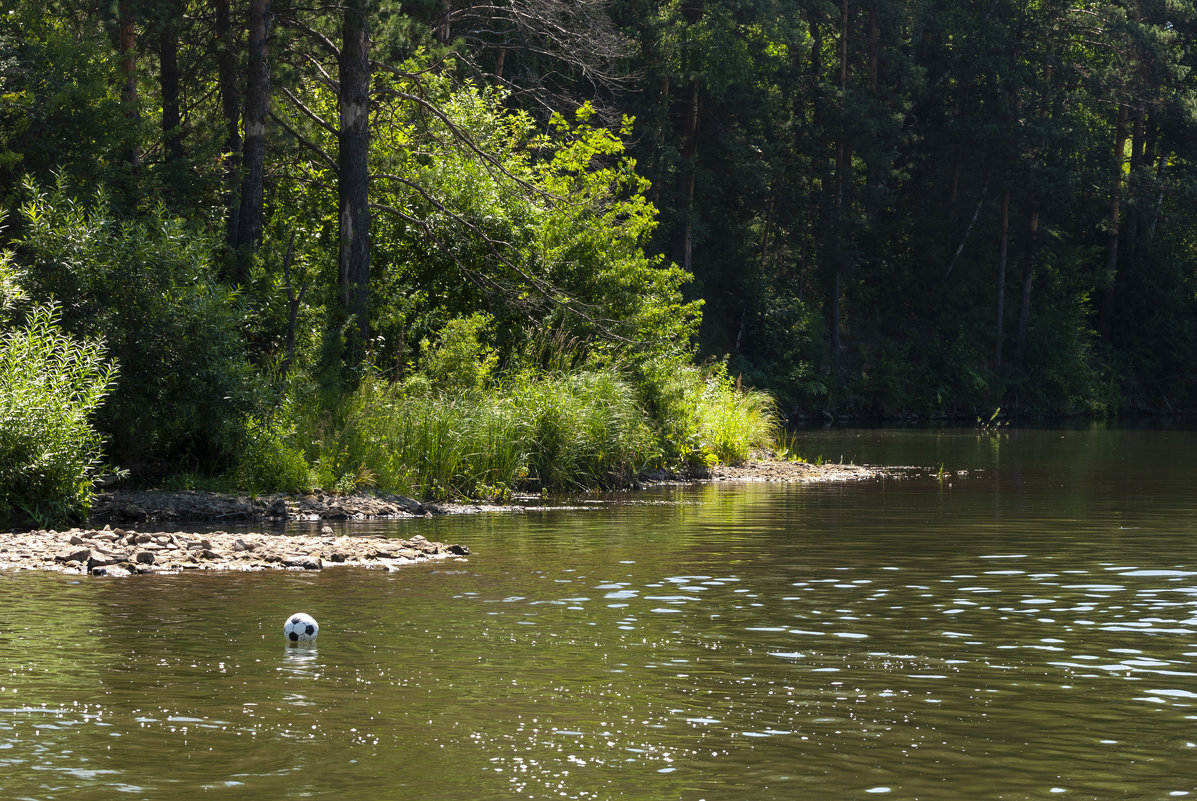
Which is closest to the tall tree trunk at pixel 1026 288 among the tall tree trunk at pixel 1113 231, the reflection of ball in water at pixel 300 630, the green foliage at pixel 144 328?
the tall tree trunk at pixel 1113 231

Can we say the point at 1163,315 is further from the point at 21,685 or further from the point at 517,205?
the point at 21,685

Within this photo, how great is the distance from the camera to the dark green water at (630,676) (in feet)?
24.6

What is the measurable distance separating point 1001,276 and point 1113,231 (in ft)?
22.4

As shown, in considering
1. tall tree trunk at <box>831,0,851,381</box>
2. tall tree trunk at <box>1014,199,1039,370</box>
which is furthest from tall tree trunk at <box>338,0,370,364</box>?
tall tree trunk at <box>1014,199,1039,370</box>

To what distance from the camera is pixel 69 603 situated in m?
12.5

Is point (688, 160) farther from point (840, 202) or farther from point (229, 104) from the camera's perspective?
point (229, 104)

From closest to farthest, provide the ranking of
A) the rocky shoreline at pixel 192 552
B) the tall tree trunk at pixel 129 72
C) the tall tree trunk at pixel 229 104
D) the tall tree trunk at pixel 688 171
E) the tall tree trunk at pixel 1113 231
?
the rocky shoreline at pixel 192 552 < the tall tree trunk at pixel 129 72 < the tall tree trunk at pixel 229 104 < the tall tree trunk at pixel 688 171 < the tall tree trunk at pixel 1113 231

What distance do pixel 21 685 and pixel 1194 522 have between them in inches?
642

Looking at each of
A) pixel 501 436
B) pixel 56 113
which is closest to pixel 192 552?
pixel 501 436

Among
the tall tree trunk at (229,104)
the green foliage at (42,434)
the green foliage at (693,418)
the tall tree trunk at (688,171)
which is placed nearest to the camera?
the green foliage at (42,434)

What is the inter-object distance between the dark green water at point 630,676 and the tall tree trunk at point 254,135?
1281cm

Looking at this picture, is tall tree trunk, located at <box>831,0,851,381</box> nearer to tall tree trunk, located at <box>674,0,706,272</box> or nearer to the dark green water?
tall tree trunk, located at <box>674,0,706,272</box>

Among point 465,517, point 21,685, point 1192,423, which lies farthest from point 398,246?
point 1192,423

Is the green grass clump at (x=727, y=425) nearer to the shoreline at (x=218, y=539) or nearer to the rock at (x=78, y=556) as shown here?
the shoreline at (x=218, y=539)
